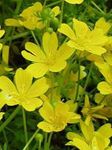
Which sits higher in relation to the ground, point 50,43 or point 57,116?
point 50,43

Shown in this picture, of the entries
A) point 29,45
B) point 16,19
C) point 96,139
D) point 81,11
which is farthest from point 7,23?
point 96,139

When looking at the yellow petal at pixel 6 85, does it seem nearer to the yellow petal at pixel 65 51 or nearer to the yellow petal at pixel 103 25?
the yellow petal at pixel 65 51

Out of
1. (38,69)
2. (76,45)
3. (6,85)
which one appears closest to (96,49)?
(76,45)

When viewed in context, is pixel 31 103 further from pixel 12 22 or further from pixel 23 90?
pixel 12 22

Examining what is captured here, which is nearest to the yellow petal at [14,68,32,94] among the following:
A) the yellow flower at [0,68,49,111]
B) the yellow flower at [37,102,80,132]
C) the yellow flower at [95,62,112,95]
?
the yellow flower at [0,68,49,111]

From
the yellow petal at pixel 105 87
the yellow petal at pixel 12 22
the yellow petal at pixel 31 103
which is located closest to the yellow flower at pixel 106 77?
the yellow petal at pixel 105 87

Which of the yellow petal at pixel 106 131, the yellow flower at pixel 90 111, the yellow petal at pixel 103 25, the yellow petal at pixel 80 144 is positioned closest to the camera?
the yellow petal at pixel 80 144

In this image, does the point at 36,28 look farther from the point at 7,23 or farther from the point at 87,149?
the point at 87,149
